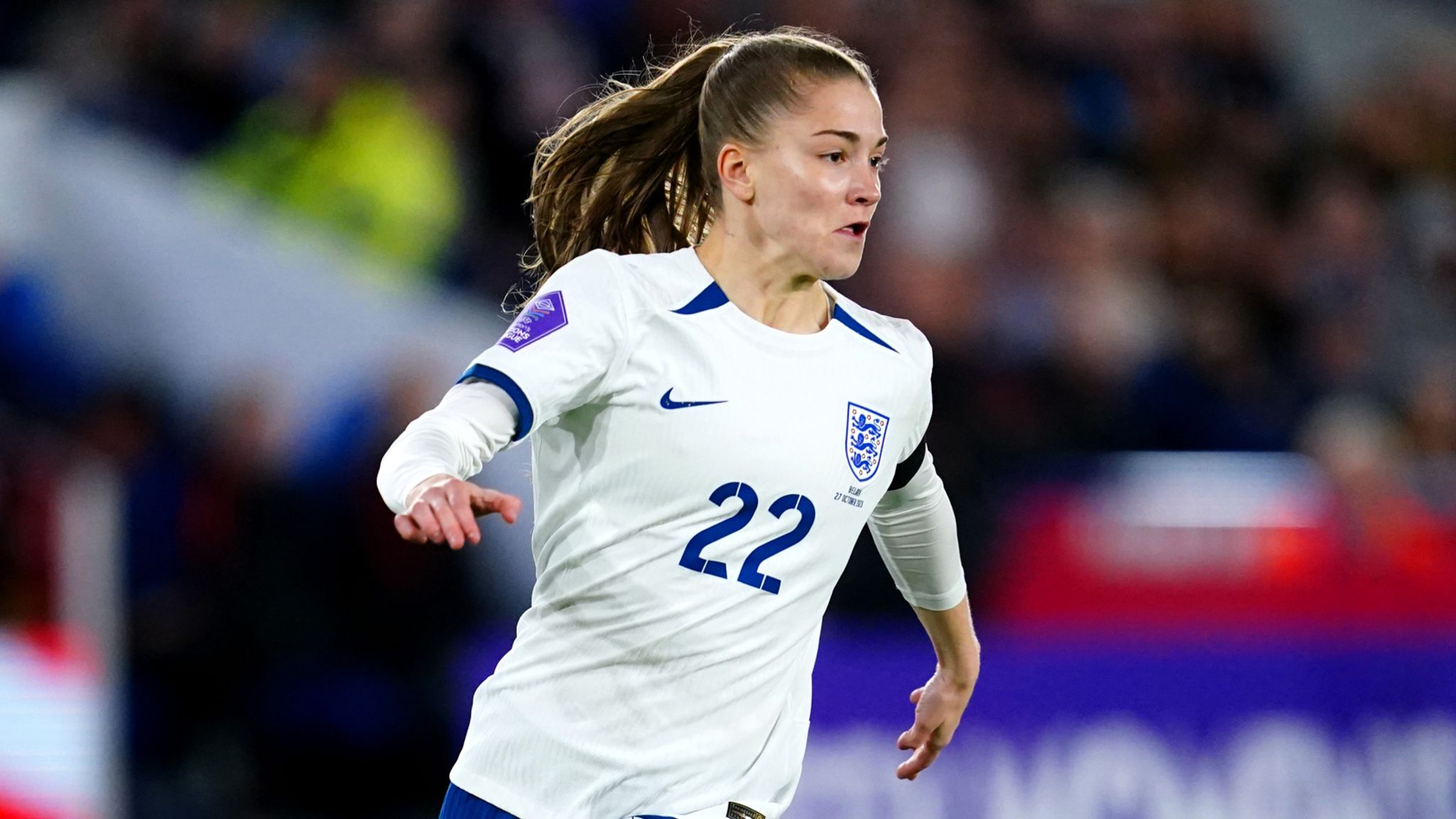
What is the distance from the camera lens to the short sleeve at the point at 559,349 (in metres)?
2.93

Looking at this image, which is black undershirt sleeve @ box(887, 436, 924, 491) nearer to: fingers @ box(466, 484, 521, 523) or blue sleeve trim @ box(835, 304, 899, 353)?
blue sleeve trim @ box(835, 304, 899, 353)

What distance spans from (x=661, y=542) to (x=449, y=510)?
581mm

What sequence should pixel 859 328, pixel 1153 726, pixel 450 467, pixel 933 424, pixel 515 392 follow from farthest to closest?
pixel 933 424 → pixel 1153 726 → pixel 859 328 → pixel 515 392 → pixel 450 467

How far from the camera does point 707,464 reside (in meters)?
3.06

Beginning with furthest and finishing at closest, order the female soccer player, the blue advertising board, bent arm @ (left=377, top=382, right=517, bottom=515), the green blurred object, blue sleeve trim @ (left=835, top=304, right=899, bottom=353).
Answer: the green blurred object, the blue advertising board, blue sleeve trim @ (left=835, top=304, right=899, bottom=353), the female soccer player, bent arm @ (left=377, top=382, right=517, bottom=515)

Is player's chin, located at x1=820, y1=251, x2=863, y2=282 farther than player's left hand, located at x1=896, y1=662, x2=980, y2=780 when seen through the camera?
No

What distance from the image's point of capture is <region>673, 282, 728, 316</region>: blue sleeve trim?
10.3 ft

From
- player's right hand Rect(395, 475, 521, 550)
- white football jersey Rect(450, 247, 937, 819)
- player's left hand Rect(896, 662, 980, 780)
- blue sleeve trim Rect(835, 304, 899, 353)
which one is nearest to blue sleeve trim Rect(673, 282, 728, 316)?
white football jersey Rect(450, 247, 937, 819)

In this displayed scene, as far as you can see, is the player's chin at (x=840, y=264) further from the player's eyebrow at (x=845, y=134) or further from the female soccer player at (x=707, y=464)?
the player's eyebrow at (x=845, y=134)

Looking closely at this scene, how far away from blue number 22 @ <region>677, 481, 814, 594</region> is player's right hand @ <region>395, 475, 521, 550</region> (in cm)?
53

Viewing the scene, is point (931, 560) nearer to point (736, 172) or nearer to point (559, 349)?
point (736, 172)

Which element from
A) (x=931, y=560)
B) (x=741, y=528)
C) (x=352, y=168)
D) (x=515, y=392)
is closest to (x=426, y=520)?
(x=515, y=392)

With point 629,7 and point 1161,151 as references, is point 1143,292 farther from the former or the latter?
point 629,7

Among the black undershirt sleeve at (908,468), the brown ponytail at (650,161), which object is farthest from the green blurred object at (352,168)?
the black undershirt sleeve at (908,468)
